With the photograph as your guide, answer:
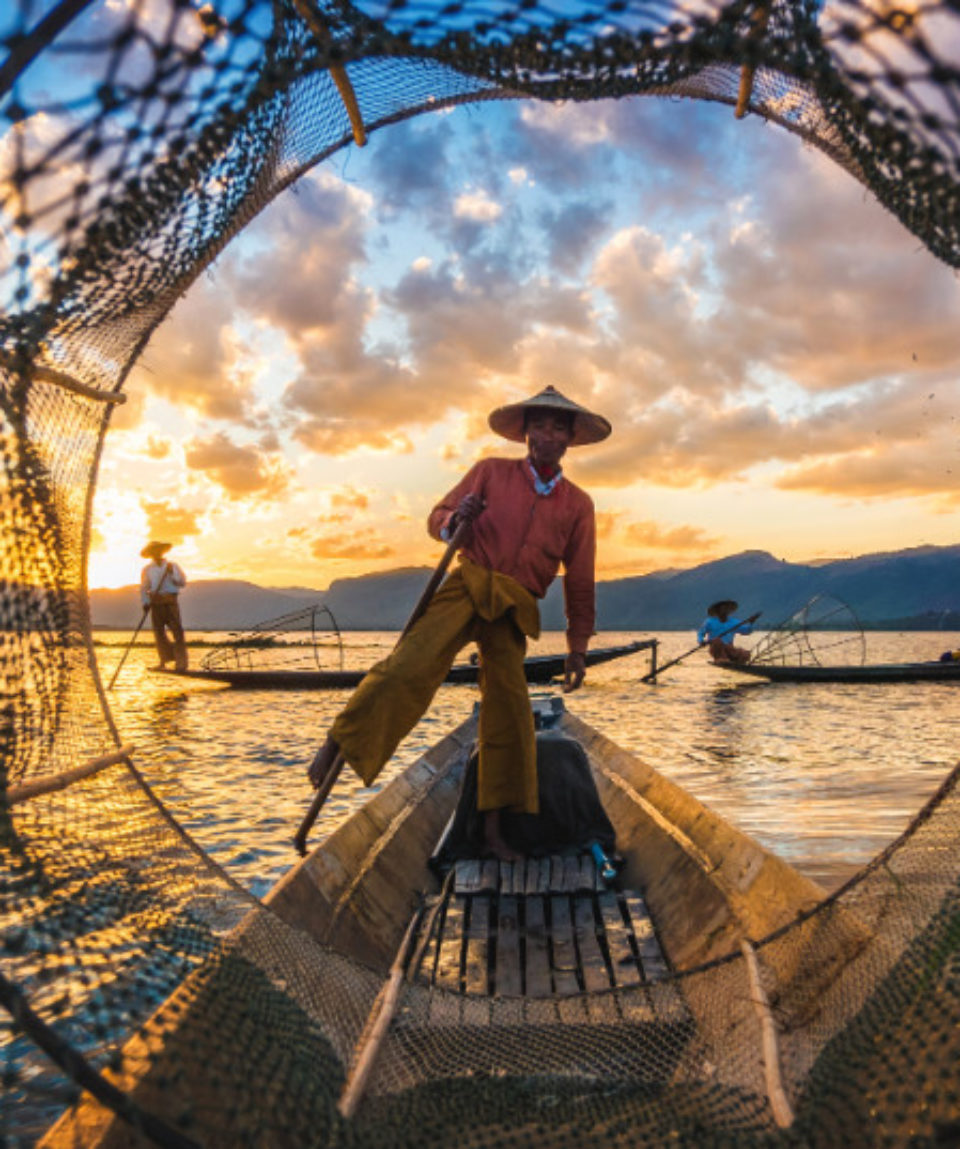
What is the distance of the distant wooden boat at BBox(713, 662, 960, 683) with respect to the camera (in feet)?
56.4

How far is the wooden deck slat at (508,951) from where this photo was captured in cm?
259

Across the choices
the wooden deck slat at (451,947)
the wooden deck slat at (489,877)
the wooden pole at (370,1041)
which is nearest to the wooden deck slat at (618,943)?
the wooden deck slat at (489,877)

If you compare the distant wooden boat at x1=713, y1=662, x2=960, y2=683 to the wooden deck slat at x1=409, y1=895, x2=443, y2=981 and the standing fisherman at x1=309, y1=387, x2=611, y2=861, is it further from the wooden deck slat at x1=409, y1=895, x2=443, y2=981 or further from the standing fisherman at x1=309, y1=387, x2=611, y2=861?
the wooden deck slat at x1=409, y1=895, x2=443, y2=981

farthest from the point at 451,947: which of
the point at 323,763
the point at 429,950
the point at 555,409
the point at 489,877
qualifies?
the point at 555,409

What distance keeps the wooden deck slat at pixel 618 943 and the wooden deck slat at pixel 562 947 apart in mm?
130

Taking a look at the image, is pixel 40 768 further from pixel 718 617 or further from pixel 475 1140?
pixel 718 617

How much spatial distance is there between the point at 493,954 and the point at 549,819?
3.18 feet

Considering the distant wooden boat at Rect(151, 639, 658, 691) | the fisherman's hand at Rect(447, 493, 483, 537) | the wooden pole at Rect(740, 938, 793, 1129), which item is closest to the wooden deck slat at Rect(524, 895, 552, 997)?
the wooden pole at Rect(740, 938, 793, 1129)

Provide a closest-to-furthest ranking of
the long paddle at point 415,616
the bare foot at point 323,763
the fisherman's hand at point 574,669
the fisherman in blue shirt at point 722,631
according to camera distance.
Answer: the bare foot at point 323,763
the long paddle at point 415,616
the fisherman's hand at point 574,669
the fisherman in blue shirt at point 722,631

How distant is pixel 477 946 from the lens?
288 centimetres

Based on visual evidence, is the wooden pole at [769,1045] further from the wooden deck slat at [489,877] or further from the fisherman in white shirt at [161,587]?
the fisherman in white shirt at [161,587]

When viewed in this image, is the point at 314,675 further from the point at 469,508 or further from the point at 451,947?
the point at 451,947

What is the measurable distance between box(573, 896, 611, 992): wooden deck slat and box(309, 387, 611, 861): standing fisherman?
1.48ft

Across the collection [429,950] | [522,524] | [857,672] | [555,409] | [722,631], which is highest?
[555,409]
